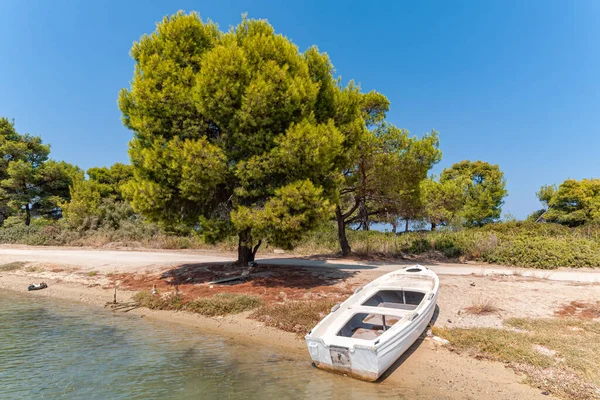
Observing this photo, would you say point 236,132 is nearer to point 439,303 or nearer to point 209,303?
point 209,303

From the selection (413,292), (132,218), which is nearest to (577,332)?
(413,292)

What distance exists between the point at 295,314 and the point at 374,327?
2.13 metres

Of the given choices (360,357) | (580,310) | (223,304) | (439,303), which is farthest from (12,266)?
(580,310)

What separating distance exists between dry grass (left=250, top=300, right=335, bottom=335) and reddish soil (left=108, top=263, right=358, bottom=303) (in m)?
0.65

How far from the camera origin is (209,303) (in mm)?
9875

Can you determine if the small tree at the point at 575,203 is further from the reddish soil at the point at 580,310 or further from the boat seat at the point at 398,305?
the boat seat at the point at 398,305

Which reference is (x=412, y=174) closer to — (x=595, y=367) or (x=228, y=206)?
(x=228, y=206)

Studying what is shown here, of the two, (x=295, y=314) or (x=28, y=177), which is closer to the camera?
(x=295, y=314)

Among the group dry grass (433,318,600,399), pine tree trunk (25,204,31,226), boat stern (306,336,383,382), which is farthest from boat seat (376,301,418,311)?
pine tree trunk (25,204,31,226)

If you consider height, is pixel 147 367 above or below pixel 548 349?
below

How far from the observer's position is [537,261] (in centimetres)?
1533

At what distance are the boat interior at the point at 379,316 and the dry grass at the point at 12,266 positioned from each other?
63.1ft

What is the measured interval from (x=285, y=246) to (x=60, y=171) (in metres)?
32.0

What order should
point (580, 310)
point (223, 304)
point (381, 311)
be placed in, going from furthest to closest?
point (223, 304) → point (580, 310) → point (381, 311)
